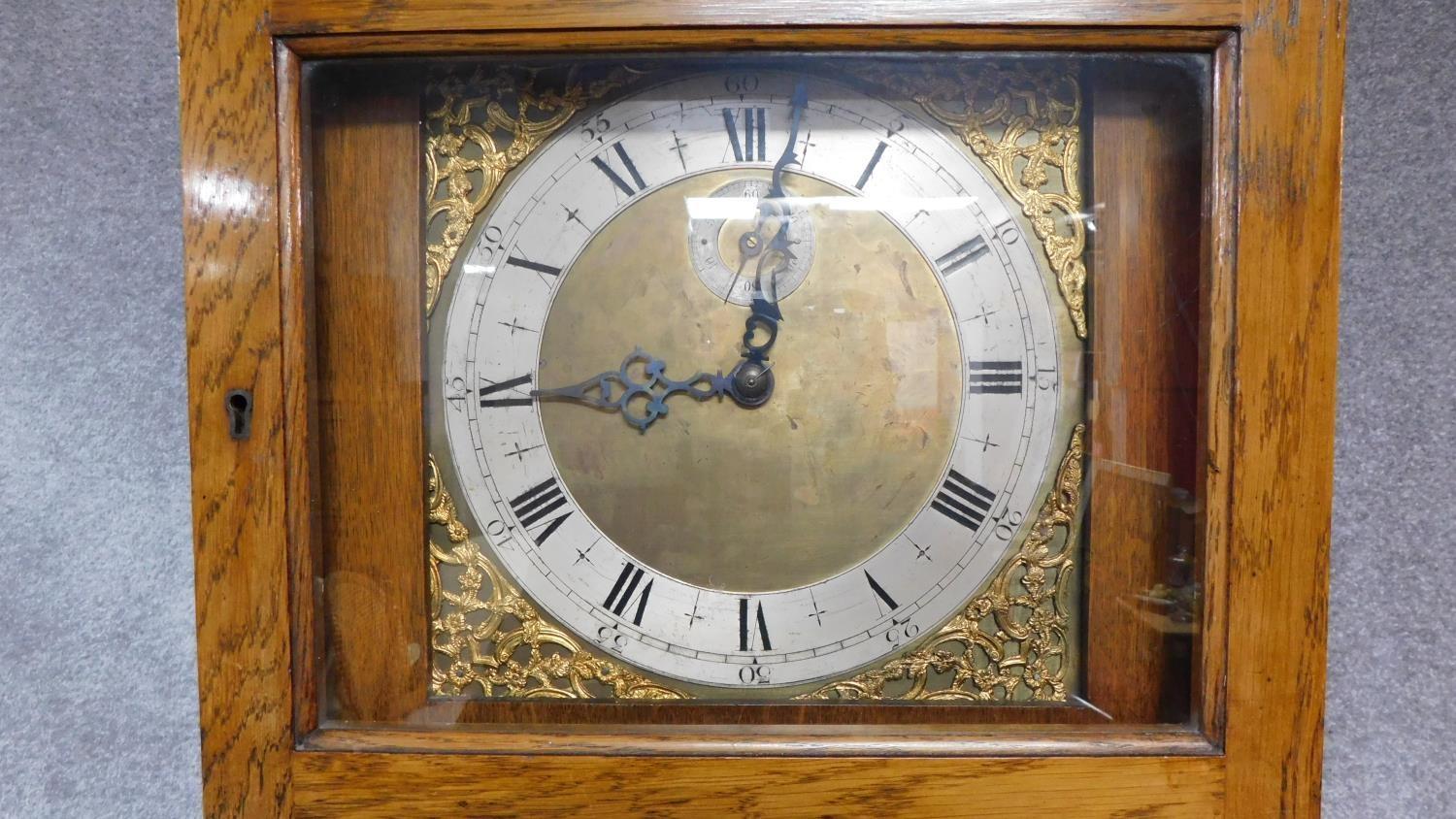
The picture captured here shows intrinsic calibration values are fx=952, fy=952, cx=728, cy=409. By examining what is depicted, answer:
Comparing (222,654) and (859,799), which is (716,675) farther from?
(222,654)

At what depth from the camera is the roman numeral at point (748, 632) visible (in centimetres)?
67

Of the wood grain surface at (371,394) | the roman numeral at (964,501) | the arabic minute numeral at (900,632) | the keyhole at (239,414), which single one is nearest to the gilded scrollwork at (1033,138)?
the roman numeral at (964,501)

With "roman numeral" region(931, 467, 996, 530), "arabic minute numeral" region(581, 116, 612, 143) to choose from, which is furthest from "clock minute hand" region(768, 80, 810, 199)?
"roman numeral" region(931, 467, 996, 530)

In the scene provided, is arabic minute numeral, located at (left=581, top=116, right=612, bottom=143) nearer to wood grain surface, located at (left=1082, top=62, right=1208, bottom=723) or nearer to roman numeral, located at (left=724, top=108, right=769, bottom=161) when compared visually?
roman numeral, located at (left=724, top=108, right=769, bottom=161)

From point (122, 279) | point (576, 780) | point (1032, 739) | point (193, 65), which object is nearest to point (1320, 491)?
point (1032, 739)

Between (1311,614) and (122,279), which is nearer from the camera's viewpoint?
(1311,614)

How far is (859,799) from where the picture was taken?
2.03 ft

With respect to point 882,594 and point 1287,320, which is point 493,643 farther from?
point 1287,320

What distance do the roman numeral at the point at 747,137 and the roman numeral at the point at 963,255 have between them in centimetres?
14

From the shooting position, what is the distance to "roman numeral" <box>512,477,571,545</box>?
2.20 feet

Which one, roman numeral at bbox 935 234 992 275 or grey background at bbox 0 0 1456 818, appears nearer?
roman numeral at bbox 935 234 992 275

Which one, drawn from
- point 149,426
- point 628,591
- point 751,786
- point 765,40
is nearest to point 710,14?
point 765,40

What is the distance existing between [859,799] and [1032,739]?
12 cm

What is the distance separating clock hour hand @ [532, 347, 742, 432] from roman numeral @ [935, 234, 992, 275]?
0.17 meters
